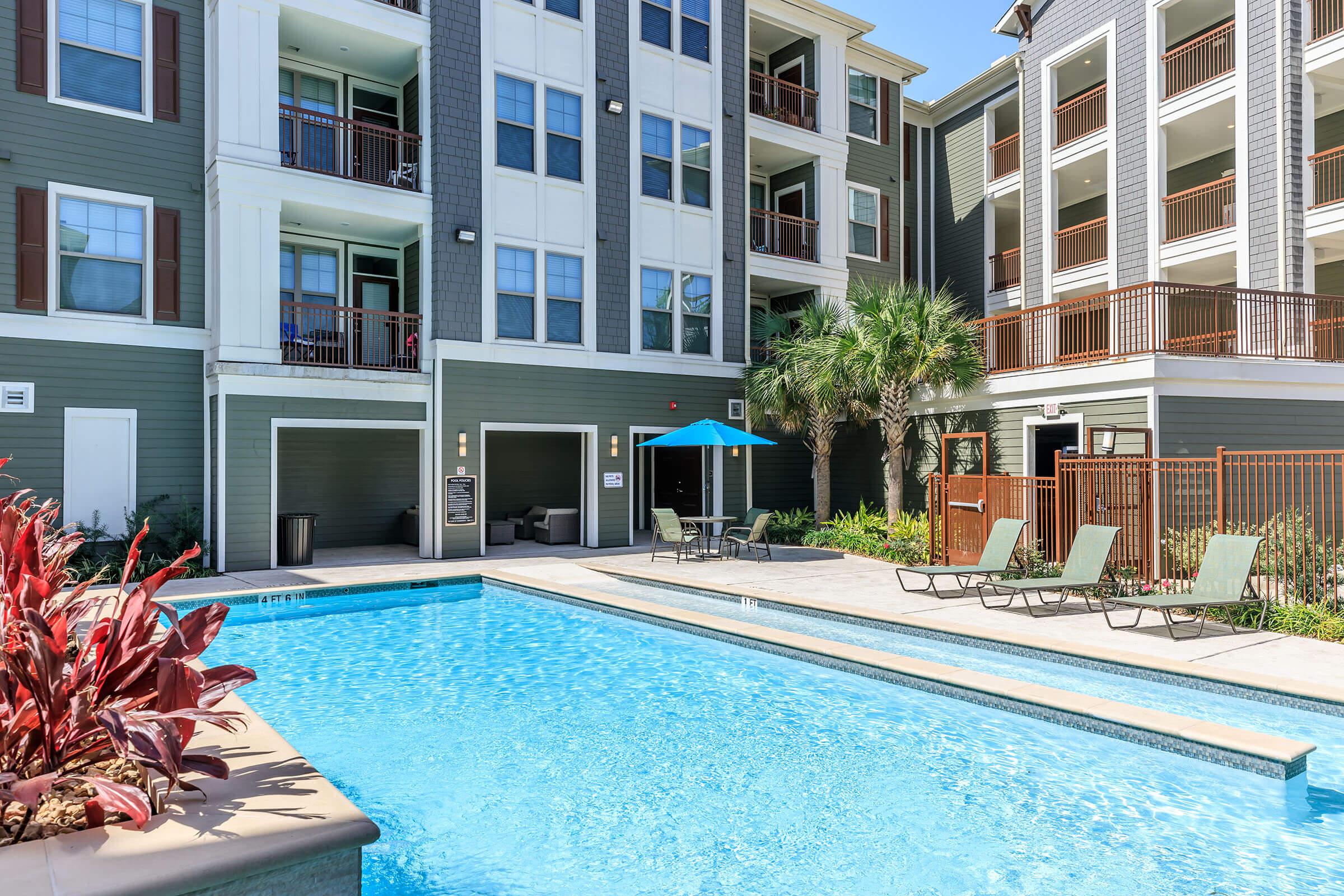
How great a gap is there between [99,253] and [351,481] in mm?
5534

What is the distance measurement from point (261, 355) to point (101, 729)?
11.1m

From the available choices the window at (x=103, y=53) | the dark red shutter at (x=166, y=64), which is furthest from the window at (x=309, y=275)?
the window at (x=103, y=53)

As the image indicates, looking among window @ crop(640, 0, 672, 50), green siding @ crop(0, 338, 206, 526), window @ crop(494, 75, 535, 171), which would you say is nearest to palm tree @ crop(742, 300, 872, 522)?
window @ crop(494, 75, 535, 171)

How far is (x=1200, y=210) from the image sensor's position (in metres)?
17.8

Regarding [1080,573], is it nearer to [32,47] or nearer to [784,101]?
[784,101]

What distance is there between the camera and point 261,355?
13.2 m

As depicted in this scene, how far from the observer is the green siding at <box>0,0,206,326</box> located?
11961 millimetres

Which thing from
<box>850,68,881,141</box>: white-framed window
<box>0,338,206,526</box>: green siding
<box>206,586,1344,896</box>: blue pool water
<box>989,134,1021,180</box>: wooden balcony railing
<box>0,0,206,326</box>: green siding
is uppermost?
<box>850,68,881,141</box>: white-framed window

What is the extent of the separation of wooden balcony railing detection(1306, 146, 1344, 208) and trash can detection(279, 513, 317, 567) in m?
18.2

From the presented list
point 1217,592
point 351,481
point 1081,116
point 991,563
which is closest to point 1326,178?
point 1081,116

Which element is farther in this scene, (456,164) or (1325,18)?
(1325,18)

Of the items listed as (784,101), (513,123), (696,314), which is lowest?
(696,314)

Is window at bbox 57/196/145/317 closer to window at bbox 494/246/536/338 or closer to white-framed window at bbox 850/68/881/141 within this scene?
window at bbox 494/246/536/338

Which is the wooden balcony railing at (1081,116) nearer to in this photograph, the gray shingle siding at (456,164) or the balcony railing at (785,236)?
the balcony railing at (785,236)
